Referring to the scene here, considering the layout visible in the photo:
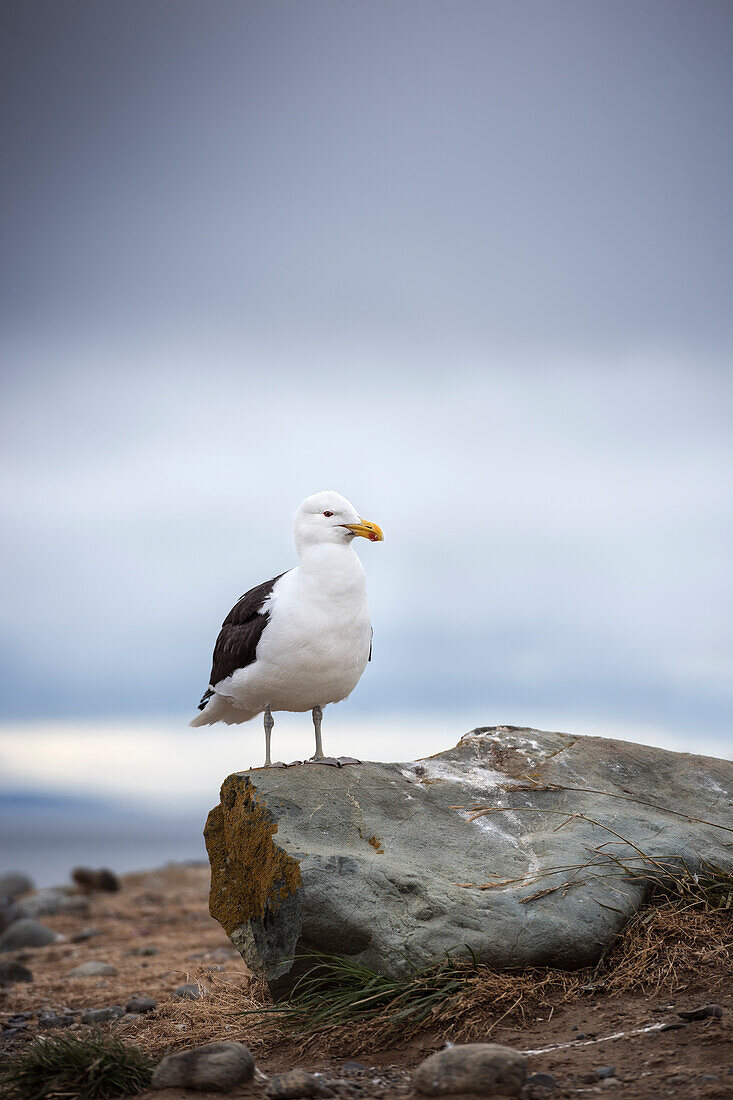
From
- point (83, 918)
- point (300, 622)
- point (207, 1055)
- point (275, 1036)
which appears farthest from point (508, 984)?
point (83, 918)

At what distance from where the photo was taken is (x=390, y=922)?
628 cm

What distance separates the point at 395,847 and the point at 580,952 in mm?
1449

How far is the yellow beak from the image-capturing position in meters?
8.39

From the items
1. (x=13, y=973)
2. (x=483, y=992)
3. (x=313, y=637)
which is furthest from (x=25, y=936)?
(x=483, y=992)

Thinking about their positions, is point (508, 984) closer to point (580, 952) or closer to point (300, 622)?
point (580, 952)

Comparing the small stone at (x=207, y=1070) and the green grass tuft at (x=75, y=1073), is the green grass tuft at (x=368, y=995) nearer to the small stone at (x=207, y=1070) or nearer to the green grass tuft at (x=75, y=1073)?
A: the small stone at (x=207, y=1070)

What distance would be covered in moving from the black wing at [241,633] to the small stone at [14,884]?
56.0ft

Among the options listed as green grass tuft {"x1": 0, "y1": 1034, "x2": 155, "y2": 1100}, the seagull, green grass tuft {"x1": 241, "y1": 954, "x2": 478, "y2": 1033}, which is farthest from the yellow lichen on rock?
green grass tuft {"x1": 0, "y1": 1034, "x2": 155, "y2": 1100}

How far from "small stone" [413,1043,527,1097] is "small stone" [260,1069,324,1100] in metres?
0.56

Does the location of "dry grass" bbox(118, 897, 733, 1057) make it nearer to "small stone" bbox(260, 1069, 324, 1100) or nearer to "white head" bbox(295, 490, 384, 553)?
"small stone" bbox(260, 1069, 324, 1100)

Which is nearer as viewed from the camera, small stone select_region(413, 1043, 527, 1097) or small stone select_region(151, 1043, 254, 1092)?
small stone select_region(413, 1043, 527, 1097)

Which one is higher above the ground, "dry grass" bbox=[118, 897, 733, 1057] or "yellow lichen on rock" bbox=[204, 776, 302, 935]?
"yellow lichen on rock" bbox=[204, 776, 302, 935]

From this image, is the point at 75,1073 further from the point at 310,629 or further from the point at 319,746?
the point at 310,629

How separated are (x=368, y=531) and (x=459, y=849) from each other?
9.12ft
